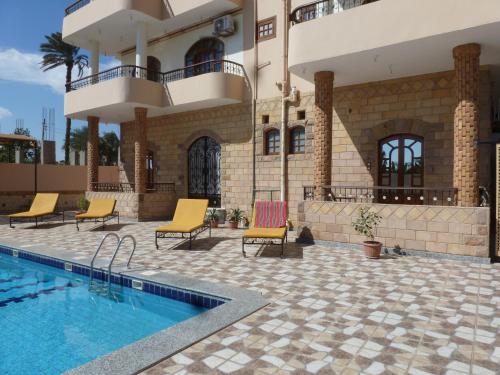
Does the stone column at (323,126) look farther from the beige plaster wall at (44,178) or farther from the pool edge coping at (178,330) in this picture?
the beige plaster wall at (44,178)

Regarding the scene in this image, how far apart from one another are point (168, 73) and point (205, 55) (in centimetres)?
165

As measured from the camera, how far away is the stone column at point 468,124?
303 inches

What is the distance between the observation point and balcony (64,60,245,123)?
42.5ft

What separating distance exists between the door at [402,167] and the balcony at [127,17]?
723cm

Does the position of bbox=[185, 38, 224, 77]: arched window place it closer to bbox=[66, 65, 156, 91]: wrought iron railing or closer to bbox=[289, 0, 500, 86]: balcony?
bbox=[66, 65, 156, 91]: wrought iron railing

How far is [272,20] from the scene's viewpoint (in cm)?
1266

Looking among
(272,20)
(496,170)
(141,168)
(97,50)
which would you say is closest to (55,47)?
(97,50)

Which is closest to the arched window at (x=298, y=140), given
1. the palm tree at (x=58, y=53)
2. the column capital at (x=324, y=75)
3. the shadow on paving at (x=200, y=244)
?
the column capital at (x=324, y=75)

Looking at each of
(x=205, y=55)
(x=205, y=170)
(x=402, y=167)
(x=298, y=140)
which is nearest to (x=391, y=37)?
(x=402, y=167)

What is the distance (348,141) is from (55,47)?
85.4 feet

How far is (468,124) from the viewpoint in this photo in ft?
25.5

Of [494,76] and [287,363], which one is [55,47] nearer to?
[494,76]

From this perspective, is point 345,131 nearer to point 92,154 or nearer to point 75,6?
point 92,154

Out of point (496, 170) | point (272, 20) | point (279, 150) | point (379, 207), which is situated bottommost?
→ point (379, 207)
